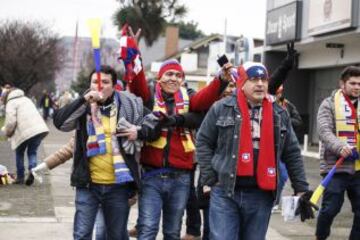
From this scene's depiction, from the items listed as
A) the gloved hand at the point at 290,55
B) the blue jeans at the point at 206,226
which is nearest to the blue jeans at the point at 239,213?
the gloved hand at the point at 290,55

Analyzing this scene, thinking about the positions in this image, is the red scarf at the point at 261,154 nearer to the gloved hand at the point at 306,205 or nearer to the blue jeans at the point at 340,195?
the gloved hand at the point at 306,205

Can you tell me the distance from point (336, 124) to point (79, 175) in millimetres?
2807

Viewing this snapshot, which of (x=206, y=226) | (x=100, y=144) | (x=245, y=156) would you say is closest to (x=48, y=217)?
(x=206, y=226)

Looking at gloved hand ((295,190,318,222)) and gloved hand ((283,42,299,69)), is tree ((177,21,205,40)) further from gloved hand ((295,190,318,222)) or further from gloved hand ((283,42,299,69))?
gloved hand ((295,190,318,222))

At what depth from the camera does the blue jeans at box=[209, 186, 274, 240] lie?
4773 mm

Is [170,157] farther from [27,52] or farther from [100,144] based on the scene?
[27,52]

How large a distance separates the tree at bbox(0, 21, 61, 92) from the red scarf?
3985cm

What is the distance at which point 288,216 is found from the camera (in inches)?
197

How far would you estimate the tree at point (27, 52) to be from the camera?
1770 inches

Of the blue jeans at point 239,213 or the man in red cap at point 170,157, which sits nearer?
the blue jeans at point 239,213

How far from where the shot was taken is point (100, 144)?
516 centimetres

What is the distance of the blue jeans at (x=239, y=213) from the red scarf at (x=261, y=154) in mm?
136

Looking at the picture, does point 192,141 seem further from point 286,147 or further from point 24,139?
point 24,139

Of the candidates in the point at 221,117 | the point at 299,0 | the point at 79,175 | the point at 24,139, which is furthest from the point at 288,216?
the point at 299,0
